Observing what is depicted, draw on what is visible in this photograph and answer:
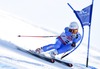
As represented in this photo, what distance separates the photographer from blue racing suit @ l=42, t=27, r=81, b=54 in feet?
22.7

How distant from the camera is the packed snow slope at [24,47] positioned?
20.9 feet

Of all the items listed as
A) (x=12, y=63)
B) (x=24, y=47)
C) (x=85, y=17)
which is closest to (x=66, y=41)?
(x=85, y=17)

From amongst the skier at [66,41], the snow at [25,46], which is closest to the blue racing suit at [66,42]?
the skier at [66,41]

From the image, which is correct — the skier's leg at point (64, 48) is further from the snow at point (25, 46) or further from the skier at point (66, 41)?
the snow at point (25, 46)

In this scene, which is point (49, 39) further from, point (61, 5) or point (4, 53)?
point (61, 5)

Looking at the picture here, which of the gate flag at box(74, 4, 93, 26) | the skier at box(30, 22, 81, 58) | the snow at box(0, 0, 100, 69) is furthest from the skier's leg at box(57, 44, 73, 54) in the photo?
the gate flag at box(74, 4, 93, 26)

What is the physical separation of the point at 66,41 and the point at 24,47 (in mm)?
979

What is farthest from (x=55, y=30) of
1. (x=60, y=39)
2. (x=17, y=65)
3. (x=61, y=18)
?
(x=17, y=65)

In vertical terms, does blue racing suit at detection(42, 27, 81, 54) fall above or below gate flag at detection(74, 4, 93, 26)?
below

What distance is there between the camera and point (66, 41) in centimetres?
702

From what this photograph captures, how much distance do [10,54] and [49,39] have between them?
79.6 inches

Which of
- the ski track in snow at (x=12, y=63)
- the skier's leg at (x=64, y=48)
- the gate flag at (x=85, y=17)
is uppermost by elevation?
the gate flag at (x=85, y=17)

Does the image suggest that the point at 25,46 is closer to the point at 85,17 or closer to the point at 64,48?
the point at 64,48

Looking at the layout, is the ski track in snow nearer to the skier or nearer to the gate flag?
the skier
